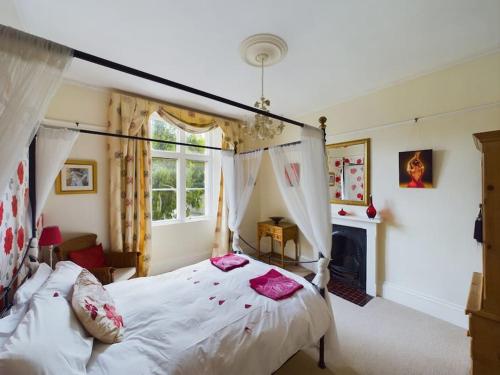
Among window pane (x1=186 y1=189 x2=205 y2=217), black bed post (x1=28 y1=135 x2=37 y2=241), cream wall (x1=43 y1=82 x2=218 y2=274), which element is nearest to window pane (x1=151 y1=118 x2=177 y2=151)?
cream wall (x1=43 y1=82 x2=218 y2=274)

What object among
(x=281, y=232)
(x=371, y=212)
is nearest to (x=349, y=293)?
(x=371, y=212)

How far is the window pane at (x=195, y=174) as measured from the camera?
407cm

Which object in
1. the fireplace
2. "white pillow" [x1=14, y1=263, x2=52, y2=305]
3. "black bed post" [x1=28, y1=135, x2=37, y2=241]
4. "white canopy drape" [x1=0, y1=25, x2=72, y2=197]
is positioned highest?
"white canopy drape" [x1=0, y1=25, x2=72, y2=197]

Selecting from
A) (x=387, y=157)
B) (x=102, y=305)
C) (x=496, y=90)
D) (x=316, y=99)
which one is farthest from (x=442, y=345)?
(x=316, y=99)

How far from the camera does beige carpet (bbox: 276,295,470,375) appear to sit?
1833 mm

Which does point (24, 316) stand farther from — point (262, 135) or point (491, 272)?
point (491, 272)

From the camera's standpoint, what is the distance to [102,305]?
4.90 feet

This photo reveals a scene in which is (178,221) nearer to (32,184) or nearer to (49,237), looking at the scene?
(49,237)

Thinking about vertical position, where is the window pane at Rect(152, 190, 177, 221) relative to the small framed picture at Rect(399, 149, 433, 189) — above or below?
below

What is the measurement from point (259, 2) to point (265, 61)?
2.38ft

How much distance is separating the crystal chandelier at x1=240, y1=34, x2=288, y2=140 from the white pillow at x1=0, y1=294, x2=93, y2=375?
6.40 ft

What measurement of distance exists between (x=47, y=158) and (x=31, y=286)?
44.6 inches

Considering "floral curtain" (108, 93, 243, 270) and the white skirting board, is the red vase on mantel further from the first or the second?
"floral curtain" (108, 93, 243, 270)

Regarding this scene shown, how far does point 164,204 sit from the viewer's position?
12.5 ft
